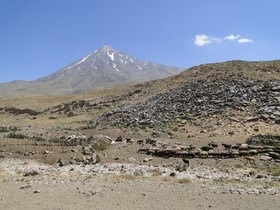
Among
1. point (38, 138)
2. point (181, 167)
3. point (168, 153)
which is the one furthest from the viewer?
point (38, 138)

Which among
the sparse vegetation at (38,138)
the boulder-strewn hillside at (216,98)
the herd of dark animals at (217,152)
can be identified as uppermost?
the boulder-strewn hillside at (216,98)

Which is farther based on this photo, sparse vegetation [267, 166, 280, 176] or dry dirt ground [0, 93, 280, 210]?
sparse vegetation [267, 166, 280, 176]

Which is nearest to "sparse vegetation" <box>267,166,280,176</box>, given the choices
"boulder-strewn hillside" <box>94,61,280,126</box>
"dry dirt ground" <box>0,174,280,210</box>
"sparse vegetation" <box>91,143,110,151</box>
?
"dry dirt ground" <box>0,174,280,210</box>

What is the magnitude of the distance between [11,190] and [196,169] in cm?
915

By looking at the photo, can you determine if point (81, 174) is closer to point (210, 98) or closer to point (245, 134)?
point (245, 134)

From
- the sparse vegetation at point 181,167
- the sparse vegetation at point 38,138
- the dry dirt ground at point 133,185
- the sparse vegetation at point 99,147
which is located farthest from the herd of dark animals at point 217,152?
the sparse vegetation at point 38,138

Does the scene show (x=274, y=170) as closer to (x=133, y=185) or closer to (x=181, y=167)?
(x=181, y=167)

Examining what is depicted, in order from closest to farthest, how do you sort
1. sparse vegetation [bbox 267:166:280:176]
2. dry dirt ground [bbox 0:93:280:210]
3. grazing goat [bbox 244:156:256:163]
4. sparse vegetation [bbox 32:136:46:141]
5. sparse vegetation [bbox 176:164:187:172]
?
dry dirt ground [bbox 0:93:280:210]
sparse vegetation [bbox 267:166:280:176]
sparse vegetation [bbox 176:164:187:172]
grazing goat [bbox 244:156:256:163]
sparse vegetation [bbox 32:136:46:141]

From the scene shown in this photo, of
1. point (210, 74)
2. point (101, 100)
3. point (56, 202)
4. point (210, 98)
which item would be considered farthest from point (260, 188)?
point (101, 100)

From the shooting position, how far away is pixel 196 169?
21.0 m

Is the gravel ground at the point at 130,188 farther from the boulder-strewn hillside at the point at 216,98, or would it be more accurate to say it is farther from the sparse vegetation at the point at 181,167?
the boulder-strewn hillside at the point at 216,98

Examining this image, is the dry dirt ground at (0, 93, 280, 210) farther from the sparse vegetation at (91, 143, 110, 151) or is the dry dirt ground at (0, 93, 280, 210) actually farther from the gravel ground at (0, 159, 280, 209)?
the sparse vegetation at (91, 143, 110, 151)

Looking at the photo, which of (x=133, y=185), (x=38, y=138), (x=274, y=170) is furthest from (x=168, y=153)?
(x=38, y=138)

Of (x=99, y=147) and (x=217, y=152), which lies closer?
(x=217, y=152)
